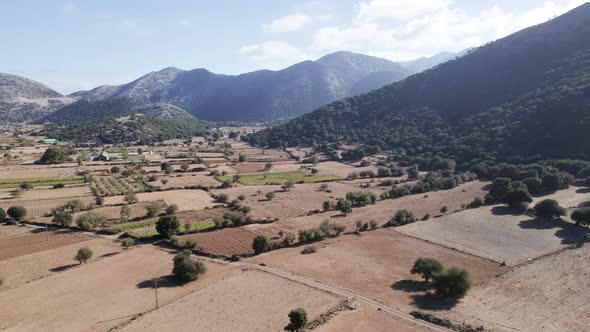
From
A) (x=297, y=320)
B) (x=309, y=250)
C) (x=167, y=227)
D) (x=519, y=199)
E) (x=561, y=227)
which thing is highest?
(x=167, y=227)

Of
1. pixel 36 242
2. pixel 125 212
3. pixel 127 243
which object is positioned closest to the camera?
pixel 127 243

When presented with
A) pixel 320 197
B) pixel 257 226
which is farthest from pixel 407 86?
pixel 257 226

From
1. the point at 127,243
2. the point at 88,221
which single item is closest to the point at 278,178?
the point at 88,221

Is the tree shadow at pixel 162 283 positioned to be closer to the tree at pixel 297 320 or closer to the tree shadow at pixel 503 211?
the tree at pixel 297 320

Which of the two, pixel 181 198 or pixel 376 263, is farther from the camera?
pixel 181 198

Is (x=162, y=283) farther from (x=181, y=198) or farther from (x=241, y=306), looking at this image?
(x=181, y=198)

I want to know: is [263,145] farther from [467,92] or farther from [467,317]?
[467,317]

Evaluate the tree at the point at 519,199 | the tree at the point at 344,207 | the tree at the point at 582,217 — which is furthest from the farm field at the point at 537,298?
the tree at the point at 344,207
